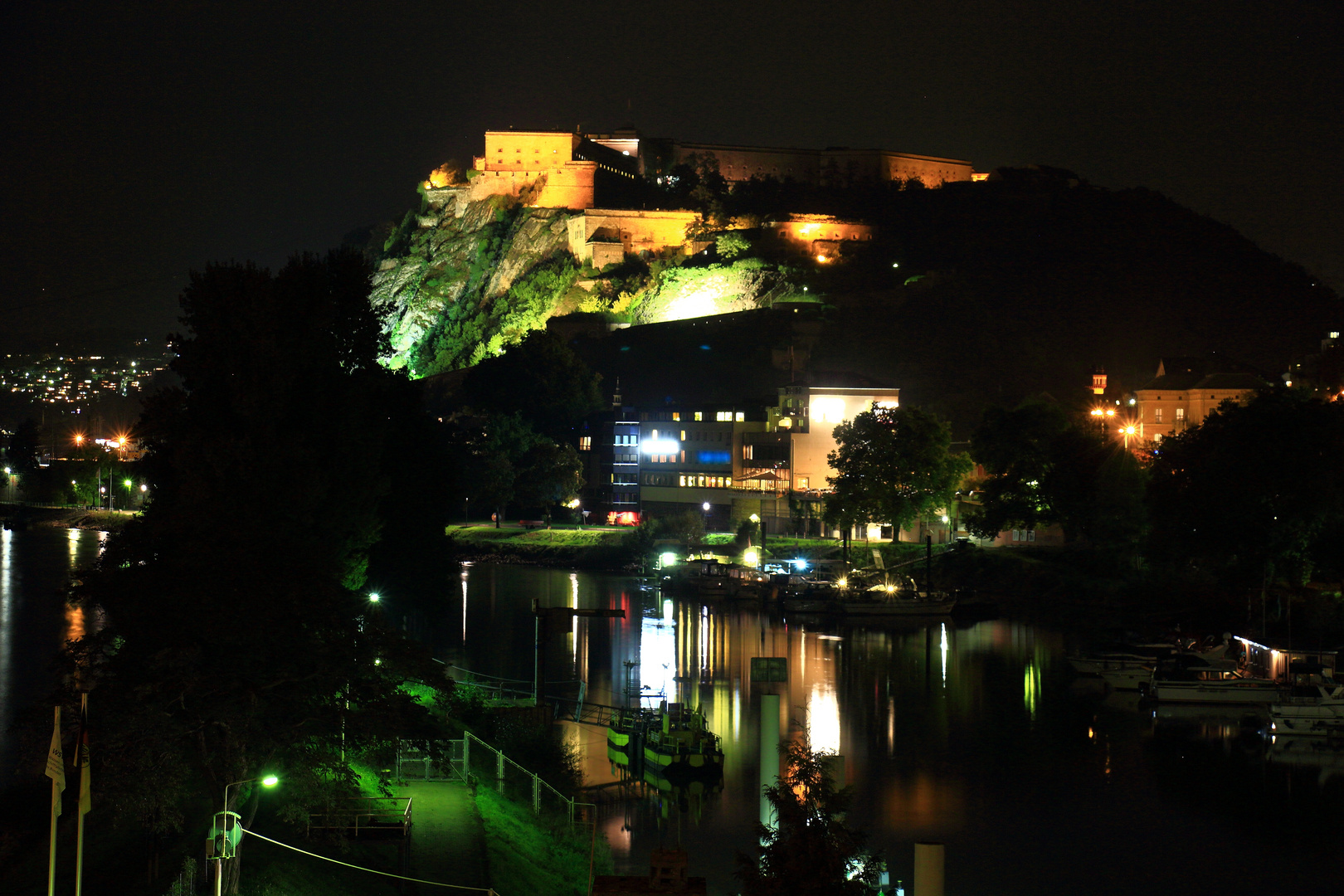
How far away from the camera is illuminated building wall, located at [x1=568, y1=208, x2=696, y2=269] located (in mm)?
71125

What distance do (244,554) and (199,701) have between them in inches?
49.1

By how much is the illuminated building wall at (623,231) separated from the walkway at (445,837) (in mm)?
60862

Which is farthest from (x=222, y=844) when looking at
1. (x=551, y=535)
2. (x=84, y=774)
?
(x=551, y=535)

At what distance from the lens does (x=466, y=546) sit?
4862 centimetres

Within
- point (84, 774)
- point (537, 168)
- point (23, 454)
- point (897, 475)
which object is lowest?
point (84, 774)

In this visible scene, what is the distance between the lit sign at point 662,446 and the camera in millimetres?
51312

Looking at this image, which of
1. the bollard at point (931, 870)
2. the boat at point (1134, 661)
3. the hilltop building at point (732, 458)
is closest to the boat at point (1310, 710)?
the boat at point (1134, 661)

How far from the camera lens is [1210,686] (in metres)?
23.5

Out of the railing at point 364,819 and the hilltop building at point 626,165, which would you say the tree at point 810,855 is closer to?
the railing at point 364,819

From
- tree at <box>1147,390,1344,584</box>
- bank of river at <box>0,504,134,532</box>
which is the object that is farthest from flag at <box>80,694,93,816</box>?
bank of river at <box>0,504,134,532</box>

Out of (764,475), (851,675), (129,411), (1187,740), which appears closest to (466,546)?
(764,475)

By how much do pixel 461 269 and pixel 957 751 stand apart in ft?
199

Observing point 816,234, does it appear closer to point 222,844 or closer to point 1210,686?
point 1210,686

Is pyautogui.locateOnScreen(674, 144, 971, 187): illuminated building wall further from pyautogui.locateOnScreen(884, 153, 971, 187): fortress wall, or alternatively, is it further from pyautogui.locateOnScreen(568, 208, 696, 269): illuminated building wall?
pyautogui.locateOnScreen(568, 208, 696, 269): illuminated building wall
